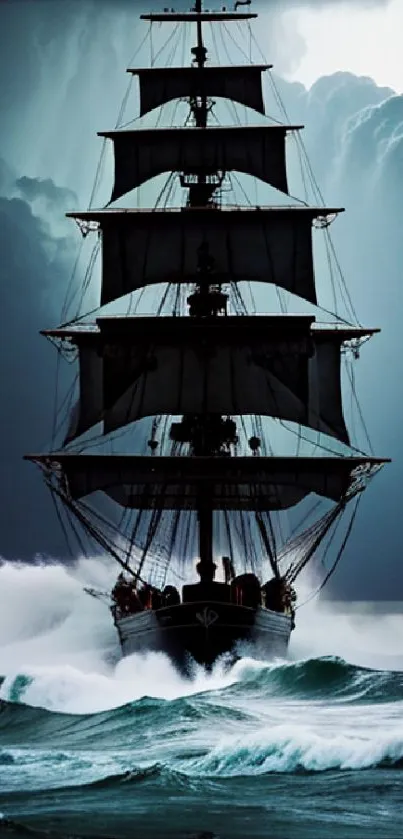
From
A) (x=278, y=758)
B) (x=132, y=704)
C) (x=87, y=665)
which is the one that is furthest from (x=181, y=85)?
(x=278, y=758)

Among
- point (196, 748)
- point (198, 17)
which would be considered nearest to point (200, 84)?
point (198, 17)

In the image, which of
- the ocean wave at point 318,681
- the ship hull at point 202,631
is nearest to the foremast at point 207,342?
the ship hull at point 202,631

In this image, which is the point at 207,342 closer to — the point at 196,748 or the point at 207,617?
the point at 207,617

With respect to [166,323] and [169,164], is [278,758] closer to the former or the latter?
[166,323]

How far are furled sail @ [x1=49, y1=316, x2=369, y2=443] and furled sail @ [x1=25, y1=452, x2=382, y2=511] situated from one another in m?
2.81

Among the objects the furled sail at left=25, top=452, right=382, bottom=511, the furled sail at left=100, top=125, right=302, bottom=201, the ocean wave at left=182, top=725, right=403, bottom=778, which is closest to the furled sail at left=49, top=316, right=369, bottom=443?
the furled sail at left=25, top=452, right=382, bottom=511

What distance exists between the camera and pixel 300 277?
2457 inches

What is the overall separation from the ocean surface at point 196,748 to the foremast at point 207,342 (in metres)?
4.91

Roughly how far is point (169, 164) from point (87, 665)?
56.4ft

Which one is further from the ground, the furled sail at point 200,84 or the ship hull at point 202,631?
the furled sail at point 200,84

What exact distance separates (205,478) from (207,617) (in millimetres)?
6878

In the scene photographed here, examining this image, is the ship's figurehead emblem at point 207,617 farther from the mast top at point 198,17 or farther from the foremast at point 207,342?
the mast top at point 198,17

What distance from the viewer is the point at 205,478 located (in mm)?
55000

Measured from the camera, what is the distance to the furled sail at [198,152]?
6297 cm
